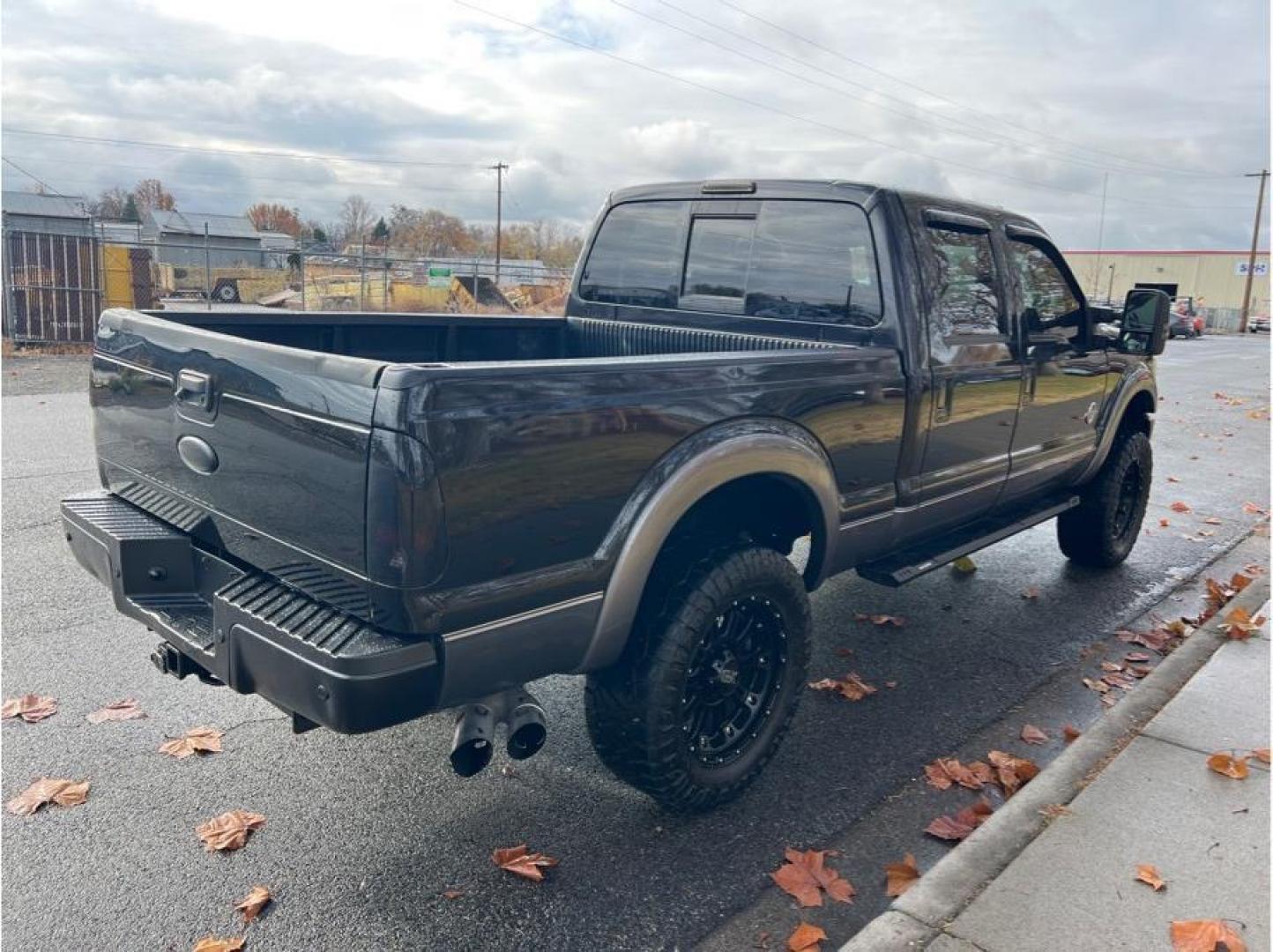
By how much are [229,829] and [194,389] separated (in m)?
1.32

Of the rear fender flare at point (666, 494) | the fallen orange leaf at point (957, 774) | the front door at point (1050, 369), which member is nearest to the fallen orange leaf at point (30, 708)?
the rear fender flare at point (666, 494)

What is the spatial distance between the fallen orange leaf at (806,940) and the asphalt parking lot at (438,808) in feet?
0.23

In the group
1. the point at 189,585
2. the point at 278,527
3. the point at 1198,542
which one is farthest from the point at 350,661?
the point at 1198,542

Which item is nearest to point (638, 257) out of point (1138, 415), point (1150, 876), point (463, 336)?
point (463, 336)

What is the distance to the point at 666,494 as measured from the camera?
2.78 meters

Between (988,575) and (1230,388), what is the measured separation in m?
16.2

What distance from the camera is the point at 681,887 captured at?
2883 mm

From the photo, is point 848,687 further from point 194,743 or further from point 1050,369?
point 194,743

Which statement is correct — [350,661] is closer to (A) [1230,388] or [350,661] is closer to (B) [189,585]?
(B) [189,585]

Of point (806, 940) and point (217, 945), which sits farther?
point (806, 940)

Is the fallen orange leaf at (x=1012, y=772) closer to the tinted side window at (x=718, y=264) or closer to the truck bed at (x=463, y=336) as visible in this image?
the truck bed at (x=463, y=336)

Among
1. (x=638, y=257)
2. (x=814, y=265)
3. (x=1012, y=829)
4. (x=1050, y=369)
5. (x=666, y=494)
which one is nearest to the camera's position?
(x=666, y=494)

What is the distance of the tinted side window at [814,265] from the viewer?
3883mm

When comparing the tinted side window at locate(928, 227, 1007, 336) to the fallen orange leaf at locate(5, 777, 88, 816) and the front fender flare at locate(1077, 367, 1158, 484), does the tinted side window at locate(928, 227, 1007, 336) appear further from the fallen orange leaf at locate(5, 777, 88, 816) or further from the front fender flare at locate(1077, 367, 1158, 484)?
the fallen orange leaf at locate(5, 777, 88, 816)
